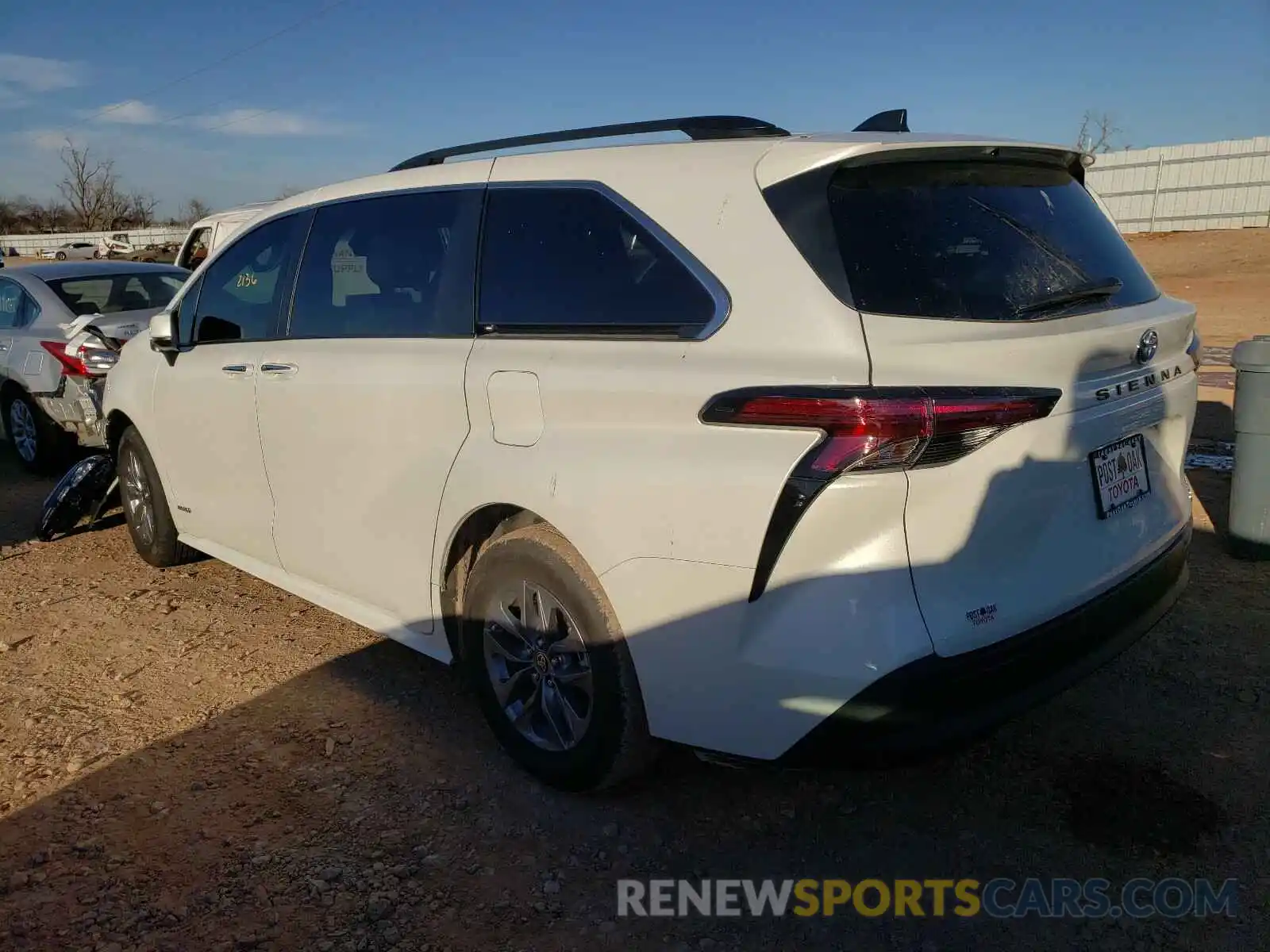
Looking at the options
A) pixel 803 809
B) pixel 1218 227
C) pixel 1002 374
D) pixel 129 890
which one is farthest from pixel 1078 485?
pixel 1218 227

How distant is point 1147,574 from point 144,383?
4.46 metres

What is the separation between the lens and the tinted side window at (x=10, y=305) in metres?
7.79

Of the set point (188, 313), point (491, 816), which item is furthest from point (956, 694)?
point (188, 313)

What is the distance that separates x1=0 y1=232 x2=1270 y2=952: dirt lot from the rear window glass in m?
1.37

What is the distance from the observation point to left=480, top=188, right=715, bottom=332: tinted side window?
264 centimetres

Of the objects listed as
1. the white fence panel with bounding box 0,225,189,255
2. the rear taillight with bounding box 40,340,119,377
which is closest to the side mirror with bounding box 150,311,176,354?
the rear taillight with bounding box 40,340,119,377

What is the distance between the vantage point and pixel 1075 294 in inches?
104

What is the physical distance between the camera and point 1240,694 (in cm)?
356

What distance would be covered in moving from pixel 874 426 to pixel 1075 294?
2.85 ft

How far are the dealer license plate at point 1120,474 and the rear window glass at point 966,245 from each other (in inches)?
15.3

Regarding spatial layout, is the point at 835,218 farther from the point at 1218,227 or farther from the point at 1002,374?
the point at 1218,227

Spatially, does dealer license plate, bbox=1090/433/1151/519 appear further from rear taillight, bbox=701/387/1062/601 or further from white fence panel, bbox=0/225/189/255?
white fence panel, bbox=0/225/189/255

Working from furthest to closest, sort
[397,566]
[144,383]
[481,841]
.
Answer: [144,383], [397,566], [481,841]

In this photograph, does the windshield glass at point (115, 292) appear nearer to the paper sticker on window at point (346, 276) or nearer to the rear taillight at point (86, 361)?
the rear taillight at point (86, 361)
